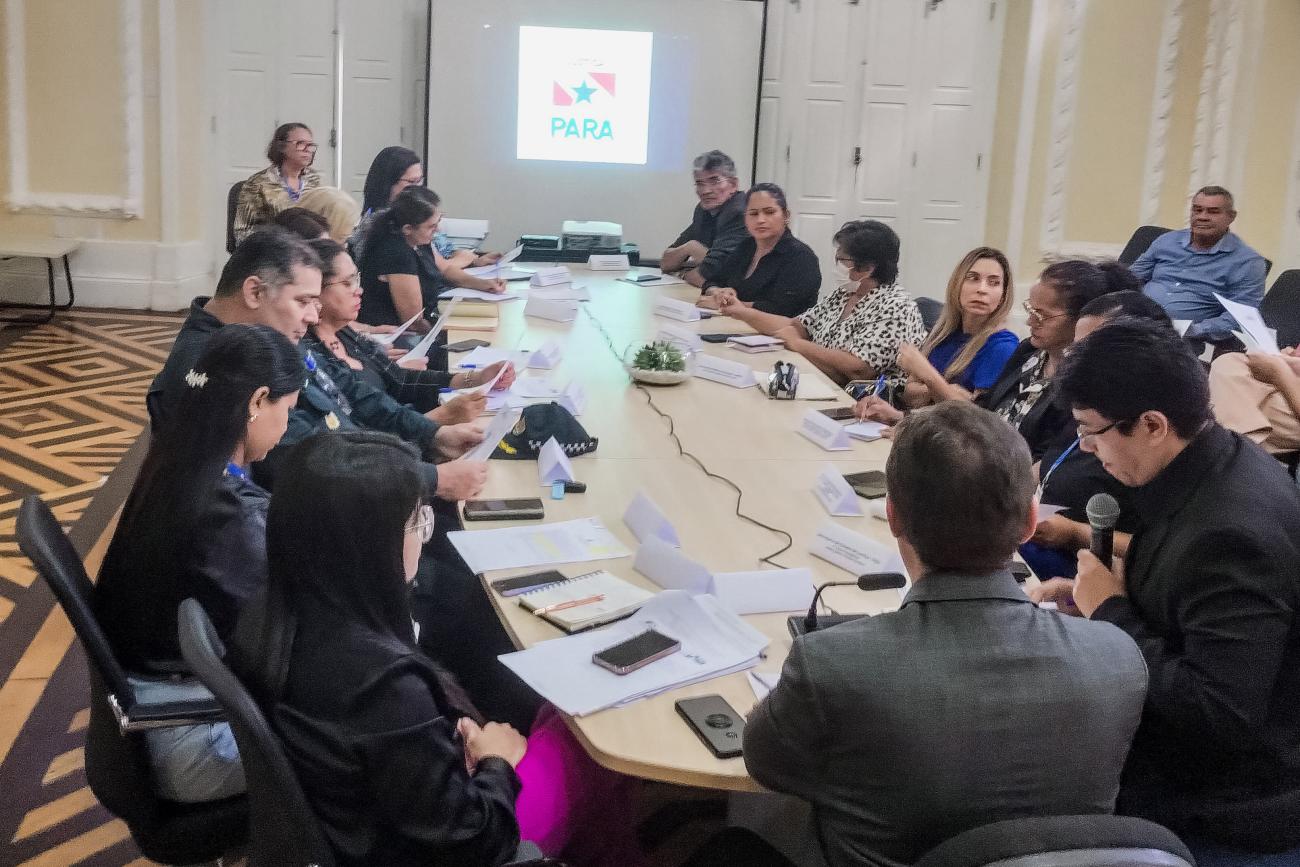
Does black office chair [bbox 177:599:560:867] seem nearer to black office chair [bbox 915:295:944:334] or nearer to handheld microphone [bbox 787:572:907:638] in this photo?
handheld microphone [bbox 787:572:907:638]

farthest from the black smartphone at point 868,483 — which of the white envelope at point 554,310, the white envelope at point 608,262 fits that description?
the white envelope at point 608,262

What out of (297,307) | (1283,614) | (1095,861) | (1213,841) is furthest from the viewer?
(297,307)

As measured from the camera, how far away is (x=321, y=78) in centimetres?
804

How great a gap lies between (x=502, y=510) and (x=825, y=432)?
112 centimetres

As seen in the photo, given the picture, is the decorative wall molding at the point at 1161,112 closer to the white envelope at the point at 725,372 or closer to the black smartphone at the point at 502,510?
the white envelope at the point at 725,372

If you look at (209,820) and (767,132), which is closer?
(209,820)

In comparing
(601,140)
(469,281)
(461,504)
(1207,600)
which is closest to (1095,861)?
(1207,600)

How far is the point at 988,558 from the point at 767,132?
728 centimetres

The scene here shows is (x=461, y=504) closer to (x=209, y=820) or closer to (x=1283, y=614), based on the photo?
(x=209, y=820)

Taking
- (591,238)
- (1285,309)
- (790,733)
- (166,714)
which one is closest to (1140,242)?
(1285,309)

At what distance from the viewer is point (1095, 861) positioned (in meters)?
1.16

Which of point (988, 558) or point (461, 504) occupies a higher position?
point (988, 558)

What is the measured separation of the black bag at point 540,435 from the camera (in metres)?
Result: 3.10

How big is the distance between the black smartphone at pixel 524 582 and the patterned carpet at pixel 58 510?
1.02 metres
